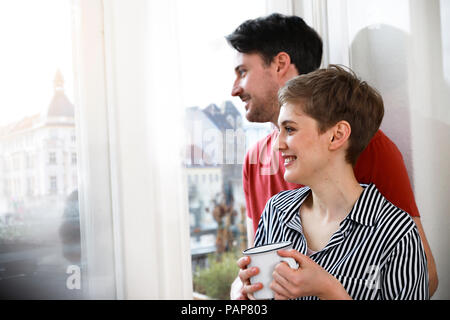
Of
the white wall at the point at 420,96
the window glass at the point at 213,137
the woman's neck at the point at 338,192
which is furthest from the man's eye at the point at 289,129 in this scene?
the white wall at the point at 420,96

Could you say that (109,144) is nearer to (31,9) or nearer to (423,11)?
(31,9)

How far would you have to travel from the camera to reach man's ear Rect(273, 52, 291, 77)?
1200mm

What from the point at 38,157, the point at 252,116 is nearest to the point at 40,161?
the point at 38,157

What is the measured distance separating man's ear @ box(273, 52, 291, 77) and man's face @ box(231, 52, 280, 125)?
0.02 meters

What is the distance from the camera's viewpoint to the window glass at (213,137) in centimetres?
109

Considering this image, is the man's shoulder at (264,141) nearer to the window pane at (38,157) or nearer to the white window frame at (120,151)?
the white window frame at (120,151)

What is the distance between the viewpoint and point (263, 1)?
1333 millimetres

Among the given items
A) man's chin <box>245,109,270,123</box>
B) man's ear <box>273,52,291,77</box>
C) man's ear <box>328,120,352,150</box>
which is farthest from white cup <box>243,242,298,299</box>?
man's ear <box>273,52,291,77</box>

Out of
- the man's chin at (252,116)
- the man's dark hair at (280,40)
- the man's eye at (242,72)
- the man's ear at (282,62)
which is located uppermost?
the man's dark hair at (280,40)

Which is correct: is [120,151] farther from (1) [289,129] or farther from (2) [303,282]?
(2) [303,282]

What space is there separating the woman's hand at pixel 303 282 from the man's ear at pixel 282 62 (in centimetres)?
60

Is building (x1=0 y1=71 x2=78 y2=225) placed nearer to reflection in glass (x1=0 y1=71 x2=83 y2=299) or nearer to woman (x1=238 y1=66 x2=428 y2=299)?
reflection in glass (x1=0 y1=71 x2=83 y2=299)

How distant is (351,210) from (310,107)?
0.22 metres
